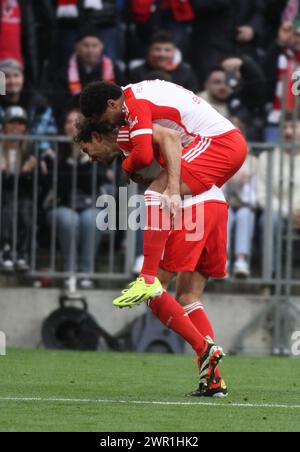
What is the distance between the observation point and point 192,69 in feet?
54.2

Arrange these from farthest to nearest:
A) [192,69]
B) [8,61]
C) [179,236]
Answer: [192,69], [8,61], [179,236]

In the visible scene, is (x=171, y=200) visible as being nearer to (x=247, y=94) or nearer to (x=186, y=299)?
(x=186, y=299)

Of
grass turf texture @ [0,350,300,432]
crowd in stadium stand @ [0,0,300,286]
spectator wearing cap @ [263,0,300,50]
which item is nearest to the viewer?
grass turf texture @ [0,350,300,432]

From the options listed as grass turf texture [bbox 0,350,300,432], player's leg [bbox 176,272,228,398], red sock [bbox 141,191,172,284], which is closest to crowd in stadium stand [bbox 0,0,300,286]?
grass turf texture [bbox 0,350,300,432]

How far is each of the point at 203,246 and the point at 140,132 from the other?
34.8 inches

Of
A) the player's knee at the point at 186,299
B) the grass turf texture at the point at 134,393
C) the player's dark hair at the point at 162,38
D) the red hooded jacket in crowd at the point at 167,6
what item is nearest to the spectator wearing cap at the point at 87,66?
the player's dark hair at the point at 162,38

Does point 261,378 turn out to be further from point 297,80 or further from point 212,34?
point 212,34

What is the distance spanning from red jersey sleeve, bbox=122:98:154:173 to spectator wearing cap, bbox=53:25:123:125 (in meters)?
6.32

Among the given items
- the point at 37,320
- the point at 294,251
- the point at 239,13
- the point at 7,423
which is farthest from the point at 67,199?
the point at 7,423

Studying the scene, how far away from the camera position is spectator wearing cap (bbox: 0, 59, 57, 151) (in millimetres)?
14875

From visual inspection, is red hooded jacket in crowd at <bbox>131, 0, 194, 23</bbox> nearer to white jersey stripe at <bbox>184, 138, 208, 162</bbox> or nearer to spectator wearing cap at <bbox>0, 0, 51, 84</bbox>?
spectator wearing cap at <bbox>0, 0, 51, 84</bbox>

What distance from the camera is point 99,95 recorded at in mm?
9195

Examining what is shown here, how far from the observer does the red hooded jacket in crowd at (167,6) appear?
53.9ft

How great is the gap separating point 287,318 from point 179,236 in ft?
17.5
